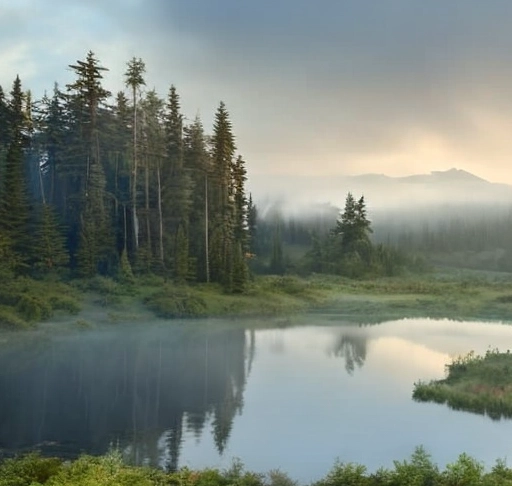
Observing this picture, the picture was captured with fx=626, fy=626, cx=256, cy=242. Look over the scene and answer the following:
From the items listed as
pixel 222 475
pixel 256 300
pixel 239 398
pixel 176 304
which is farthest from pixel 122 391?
pixel 256 300

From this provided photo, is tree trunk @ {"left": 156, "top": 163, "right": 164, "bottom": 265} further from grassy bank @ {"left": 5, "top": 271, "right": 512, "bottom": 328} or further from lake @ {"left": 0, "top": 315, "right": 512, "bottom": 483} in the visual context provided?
lake @ {"left": 0, "top": 315, "right": 512, "bottom": 483}

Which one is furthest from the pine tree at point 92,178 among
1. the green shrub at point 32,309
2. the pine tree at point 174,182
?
the green shrub at point 32,309

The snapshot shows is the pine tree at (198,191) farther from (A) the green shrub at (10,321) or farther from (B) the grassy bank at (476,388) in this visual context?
(B) the grassy bank at (476,388)

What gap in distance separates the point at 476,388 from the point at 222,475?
53.7ft

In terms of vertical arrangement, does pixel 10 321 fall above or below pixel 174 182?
below

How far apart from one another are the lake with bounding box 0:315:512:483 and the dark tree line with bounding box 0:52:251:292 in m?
17.4

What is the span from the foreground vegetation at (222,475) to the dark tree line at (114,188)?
1774 inches

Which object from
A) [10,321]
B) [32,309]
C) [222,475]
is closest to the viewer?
[222,475]

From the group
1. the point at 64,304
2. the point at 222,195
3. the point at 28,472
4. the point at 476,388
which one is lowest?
the point at 476,388

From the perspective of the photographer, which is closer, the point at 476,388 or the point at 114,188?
the point at 476,388

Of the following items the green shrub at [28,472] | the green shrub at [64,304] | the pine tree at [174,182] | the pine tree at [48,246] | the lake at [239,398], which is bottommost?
the lake at [239,398]

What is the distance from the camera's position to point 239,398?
2958 cm

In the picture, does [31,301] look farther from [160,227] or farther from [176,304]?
[160,227]

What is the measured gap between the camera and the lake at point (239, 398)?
2173cm
